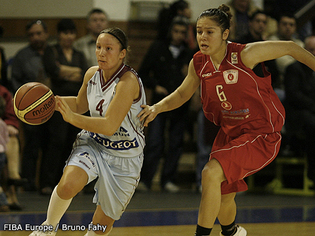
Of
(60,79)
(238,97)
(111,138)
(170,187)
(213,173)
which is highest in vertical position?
(238,97)

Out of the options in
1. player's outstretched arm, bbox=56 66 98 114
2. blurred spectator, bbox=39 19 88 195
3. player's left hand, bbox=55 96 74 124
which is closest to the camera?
player's left hand, bbox=55 96 74 124

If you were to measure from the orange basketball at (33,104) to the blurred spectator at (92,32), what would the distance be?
9.18 feet

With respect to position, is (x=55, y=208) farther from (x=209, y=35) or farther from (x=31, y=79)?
(x=31, y=79)

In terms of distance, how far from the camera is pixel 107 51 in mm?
3074

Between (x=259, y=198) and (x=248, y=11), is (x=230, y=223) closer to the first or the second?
(x=259, y=198)

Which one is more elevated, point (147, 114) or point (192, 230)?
point (147, 114)

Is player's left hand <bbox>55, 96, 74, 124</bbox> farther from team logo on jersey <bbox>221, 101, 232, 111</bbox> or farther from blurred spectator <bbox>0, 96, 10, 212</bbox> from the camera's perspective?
blurred spectator <bbox>0, 96, 10, 212</bbox>

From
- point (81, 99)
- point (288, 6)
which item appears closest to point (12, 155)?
point (81, 99)

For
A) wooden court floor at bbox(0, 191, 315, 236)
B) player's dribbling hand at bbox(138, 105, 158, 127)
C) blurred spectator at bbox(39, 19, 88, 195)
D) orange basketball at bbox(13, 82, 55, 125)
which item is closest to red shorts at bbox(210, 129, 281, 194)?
player's dribbling hand at bbox(138, 105, 158, 127)

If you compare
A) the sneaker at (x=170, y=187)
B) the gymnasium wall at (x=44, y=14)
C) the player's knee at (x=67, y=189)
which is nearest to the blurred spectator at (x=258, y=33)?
the sneaker at (x=170, y=187)

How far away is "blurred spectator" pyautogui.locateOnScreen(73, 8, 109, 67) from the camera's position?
566 cm

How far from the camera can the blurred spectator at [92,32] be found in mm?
5660

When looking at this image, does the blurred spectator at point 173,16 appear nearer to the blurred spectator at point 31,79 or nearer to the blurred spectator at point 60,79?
the blurred spectator at point 60,79

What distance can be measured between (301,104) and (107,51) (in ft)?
11.6
